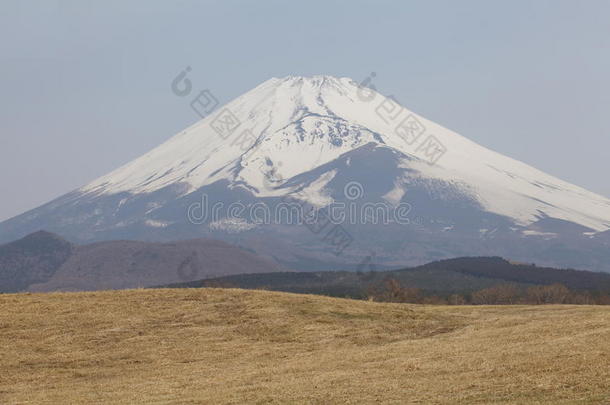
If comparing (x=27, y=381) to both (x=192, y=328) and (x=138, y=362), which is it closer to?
(x=138, y=362)

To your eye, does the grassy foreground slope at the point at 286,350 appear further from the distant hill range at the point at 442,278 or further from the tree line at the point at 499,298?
the distant hill range at the point at 442,278

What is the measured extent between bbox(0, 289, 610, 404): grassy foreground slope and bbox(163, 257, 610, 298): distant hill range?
259 feet

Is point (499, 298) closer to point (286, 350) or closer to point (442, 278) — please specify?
point (286, 350)

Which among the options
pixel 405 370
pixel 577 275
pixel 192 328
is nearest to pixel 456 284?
pixel 577 275

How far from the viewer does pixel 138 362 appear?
114 feet

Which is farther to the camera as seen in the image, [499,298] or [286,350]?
[499,298]

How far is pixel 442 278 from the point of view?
147 metres

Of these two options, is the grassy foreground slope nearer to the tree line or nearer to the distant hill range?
the tree line

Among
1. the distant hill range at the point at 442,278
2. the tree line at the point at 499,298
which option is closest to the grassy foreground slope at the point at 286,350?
the tree line at the point at 499,298

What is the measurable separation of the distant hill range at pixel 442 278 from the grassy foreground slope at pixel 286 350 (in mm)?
78878

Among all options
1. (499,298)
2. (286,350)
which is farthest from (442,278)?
(286,350)

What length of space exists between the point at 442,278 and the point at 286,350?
11325cm

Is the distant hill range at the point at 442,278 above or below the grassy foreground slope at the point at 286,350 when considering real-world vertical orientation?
below

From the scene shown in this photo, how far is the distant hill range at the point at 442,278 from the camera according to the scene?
139 metres
